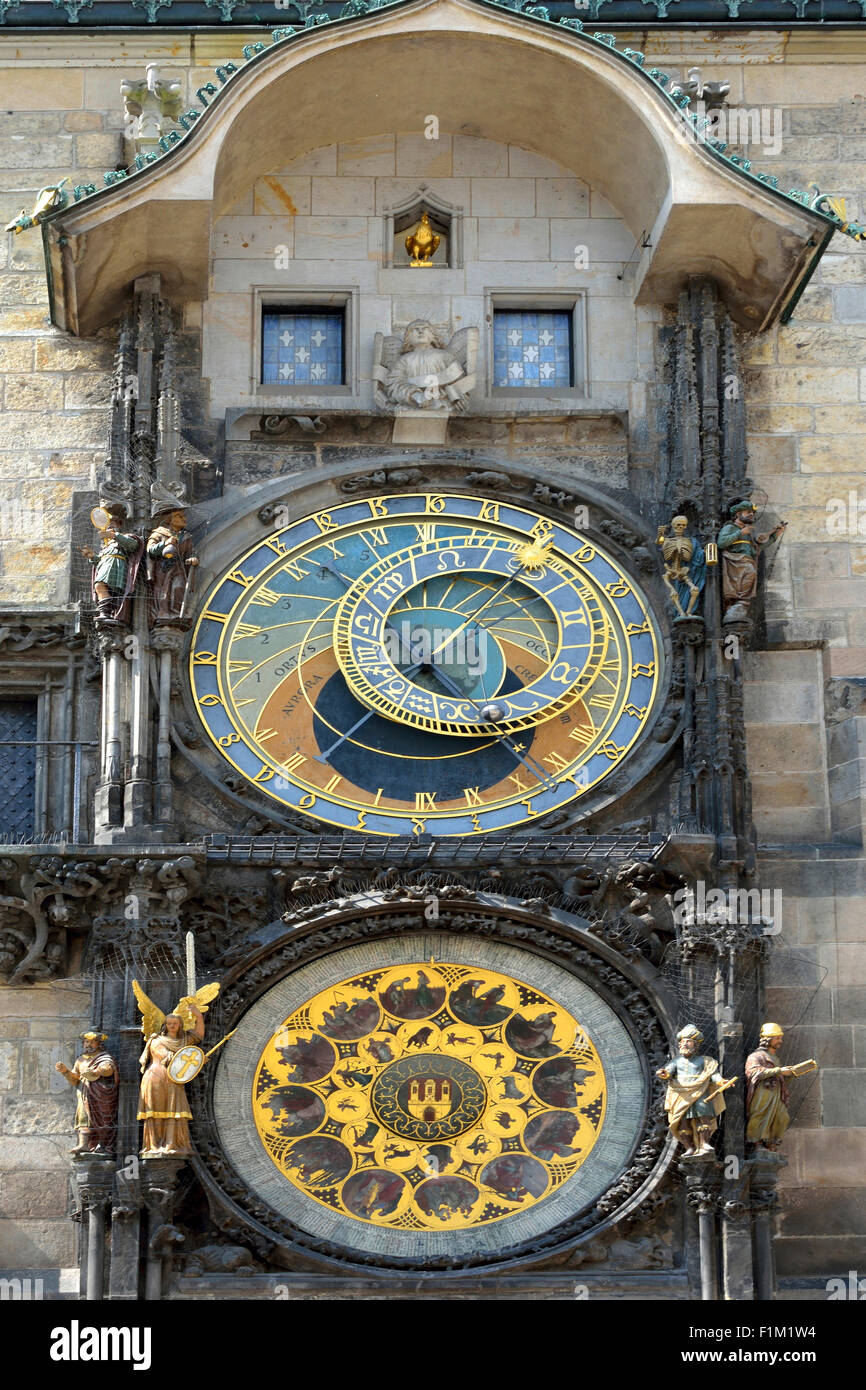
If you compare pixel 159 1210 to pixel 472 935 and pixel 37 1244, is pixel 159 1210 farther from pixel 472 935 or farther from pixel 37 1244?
pixel 472 935

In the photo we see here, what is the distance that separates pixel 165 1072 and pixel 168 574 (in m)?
2.16

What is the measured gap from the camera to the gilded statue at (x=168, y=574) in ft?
41.1

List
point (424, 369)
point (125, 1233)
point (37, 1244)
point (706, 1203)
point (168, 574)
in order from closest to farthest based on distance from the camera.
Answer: point (125, 1233) < point (706, 1203) < point (37, 1244) < point (168, 574) < point (424, 369)

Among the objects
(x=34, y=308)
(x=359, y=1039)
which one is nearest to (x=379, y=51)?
(x=34, y=308)

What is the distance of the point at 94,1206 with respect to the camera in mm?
11477

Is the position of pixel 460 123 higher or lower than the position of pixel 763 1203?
higher

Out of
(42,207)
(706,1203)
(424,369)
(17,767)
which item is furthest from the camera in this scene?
(424,369)

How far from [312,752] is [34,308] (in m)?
2.47

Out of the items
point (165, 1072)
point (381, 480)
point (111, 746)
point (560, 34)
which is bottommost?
point (165, 1072)

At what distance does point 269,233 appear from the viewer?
13578mm

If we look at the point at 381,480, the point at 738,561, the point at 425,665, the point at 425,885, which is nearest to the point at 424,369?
the point at 381,480

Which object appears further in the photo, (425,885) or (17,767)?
(17,767)

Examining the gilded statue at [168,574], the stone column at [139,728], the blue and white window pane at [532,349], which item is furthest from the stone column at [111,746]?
the blue and white window pane at [532,349]
